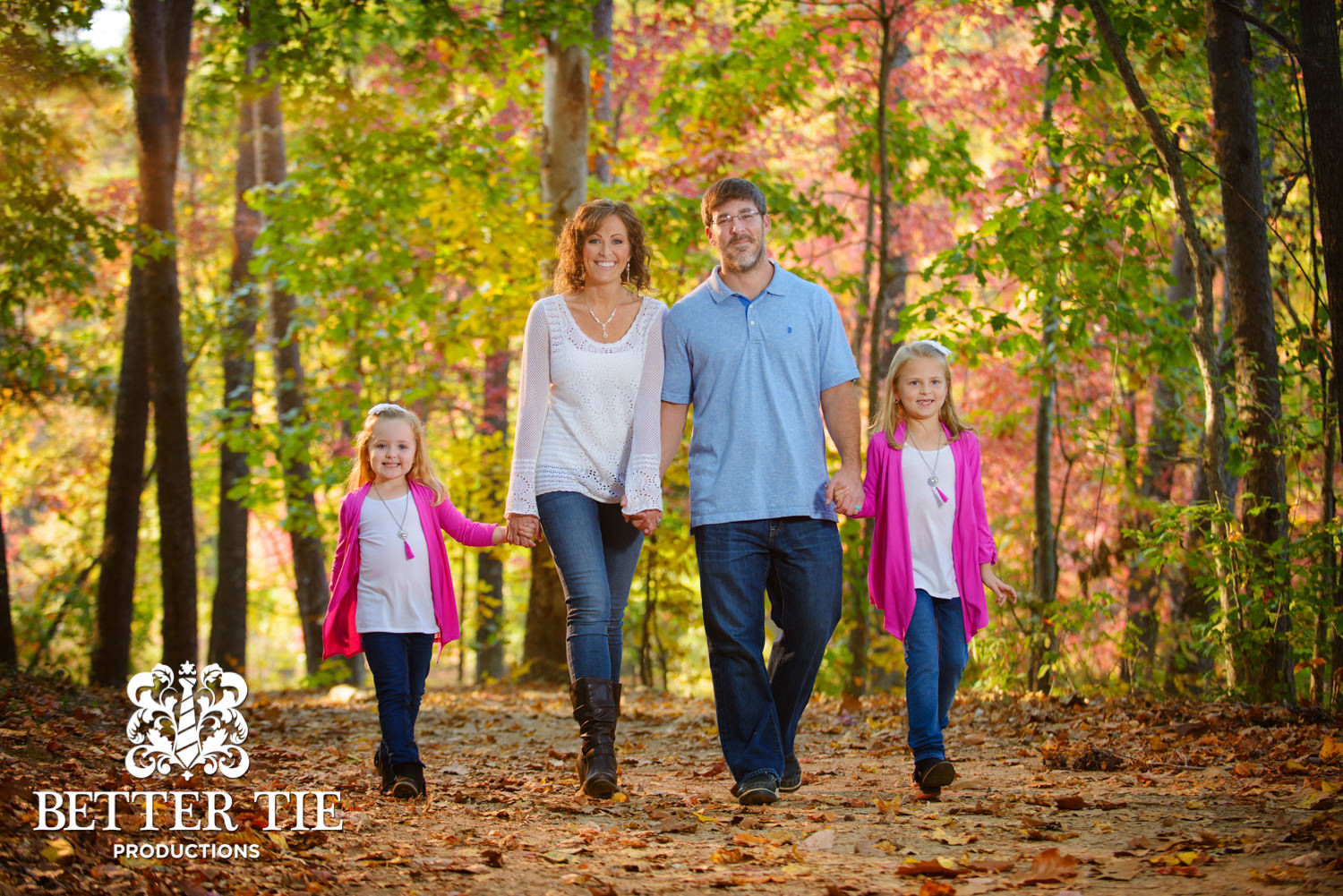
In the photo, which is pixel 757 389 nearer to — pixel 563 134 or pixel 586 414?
pixel 586 414

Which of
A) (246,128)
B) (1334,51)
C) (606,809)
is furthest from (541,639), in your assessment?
(246,128)

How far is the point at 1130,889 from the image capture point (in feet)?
9.65

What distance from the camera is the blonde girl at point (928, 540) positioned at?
435cm

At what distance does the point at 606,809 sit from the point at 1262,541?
400 cm

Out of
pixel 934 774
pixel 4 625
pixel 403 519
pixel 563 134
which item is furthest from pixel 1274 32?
pixel 4 625

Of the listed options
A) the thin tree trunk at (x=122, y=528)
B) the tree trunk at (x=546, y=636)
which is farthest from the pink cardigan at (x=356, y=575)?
the thin tree trunk at (x=122, y=528)

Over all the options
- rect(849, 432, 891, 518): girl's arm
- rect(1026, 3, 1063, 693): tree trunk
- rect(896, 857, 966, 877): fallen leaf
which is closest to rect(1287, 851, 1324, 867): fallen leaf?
rect(896, 857, 966, 877): fallen leaf

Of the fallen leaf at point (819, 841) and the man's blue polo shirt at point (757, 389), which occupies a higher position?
the man's blue polo shirt at point (757, 389)

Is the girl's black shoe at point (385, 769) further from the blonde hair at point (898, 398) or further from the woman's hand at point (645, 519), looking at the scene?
the blonde hair at point (898, 398)

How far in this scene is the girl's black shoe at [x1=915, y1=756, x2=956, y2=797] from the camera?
4273 mm

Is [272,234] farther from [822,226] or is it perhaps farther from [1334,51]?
[1334,51]

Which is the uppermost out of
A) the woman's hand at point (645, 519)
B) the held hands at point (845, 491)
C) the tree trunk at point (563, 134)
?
the tree trunk at point (563, 134)

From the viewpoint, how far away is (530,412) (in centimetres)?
439

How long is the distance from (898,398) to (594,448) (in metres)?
1.28
